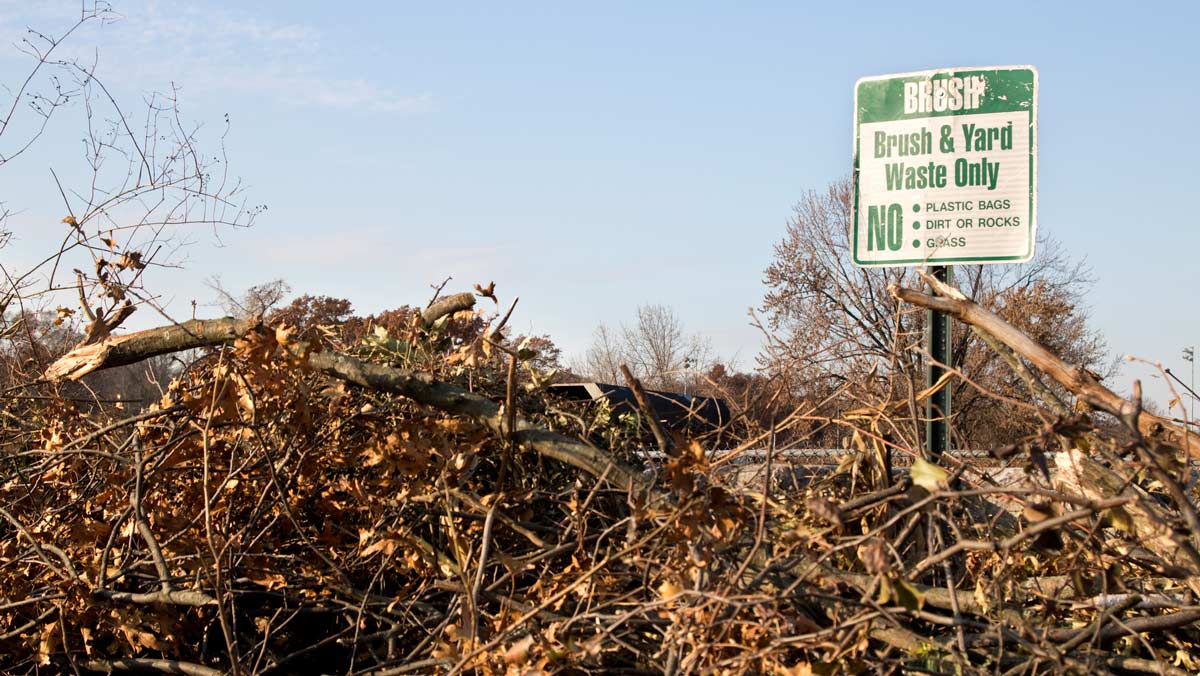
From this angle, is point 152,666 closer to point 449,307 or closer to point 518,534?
point 518,534

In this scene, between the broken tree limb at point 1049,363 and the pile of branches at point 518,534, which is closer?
the pile of branches at point 518,534

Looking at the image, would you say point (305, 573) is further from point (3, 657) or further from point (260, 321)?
point (3, 657)

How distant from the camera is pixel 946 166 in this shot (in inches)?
283

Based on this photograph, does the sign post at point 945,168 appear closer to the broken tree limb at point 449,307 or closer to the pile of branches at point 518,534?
the pile of branches at point 518,534

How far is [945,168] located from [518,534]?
15.8 feet

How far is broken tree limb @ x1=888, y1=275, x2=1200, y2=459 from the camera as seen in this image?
9.25 feet

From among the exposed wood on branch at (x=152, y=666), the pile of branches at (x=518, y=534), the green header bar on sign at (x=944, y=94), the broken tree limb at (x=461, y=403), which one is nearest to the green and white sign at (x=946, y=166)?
the green header bar on sign at (x=944, y=94)

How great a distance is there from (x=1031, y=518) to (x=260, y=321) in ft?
7.54

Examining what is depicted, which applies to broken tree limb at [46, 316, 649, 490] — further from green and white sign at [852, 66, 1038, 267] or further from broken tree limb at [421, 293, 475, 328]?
green and white sign at [852, 66, 1038, 267]

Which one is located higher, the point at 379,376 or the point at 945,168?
the point at 945,168

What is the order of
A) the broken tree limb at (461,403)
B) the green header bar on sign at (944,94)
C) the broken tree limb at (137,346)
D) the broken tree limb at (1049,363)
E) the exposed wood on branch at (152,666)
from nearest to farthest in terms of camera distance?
1. the broken tree limb at (1049,363)
2. the broken tree limb at (461,403)
3. the exposed wood on branch at (152,666)
4. the broken tree limb at (137,346)
5. the green header bar on sign at (944,94)

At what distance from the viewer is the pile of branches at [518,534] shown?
255 centimetres

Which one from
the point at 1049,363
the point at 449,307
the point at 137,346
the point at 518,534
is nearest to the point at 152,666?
the point at 137,346

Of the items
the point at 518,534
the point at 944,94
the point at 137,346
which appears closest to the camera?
the point at 518,534
